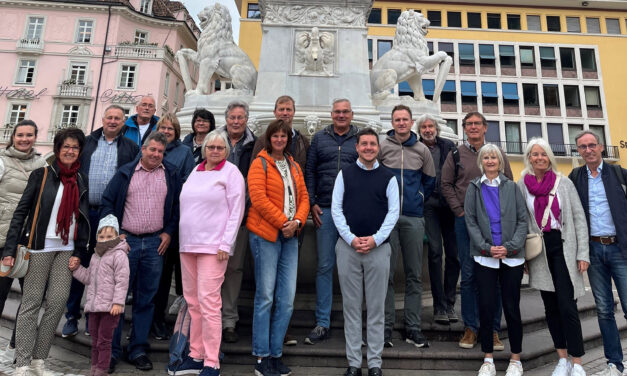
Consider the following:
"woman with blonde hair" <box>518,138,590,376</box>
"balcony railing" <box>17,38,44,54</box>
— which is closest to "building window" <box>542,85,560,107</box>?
"woman with blonde hair" <box>518,138,590,376</box>

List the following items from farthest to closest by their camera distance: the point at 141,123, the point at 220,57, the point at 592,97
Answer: the point at 592,97 → the point at 220,57 → the point at 141,123

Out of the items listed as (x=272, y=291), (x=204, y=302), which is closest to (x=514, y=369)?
(x=272, y=291)

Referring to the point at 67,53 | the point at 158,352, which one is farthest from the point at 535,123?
the point at 67,53

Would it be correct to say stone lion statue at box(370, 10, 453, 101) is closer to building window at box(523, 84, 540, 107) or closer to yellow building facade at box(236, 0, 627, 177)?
yellow building facade at box(236, 0, 627, 177)

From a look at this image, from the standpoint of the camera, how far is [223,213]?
10.5ft

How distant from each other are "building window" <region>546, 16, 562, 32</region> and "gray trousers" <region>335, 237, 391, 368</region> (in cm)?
3742

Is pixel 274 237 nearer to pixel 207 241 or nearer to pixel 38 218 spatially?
pixel 207 241

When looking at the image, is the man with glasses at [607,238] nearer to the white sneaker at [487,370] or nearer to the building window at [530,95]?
the white sneaker at [487,370]

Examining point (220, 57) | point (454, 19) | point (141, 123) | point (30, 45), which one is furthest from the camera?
point (454, 19)

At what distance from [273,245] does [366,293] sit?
87 centimetres

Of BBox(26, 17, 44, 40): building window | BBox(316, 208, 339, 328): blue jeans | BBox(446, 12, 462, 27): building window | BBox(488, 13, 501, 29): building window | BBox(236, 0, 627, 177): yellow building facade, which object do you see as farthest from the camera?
BBox(488, 13, 501, 29): building window

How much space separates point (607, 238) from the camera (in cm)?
342

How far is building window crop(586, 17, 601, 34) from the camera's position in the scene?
1267 inches

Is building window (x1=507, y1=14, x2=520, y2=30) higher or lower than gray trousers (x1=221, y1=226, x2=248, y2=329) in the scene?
higher
